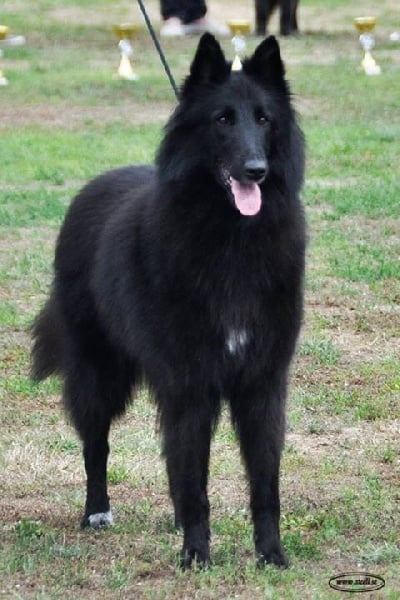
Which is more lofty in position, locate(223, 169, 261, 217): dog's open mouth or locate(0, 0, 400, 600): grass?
locate(223, 169, 261, 217): dog's open mouth

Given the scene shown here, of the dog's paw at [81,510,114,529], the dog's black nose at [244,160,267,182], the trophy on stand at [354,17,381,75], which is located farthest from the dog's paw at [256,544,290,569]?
the trophy on stand at [354,17,381,75]

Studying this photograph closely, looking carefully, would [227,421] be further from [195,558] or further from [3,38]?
[3,38]

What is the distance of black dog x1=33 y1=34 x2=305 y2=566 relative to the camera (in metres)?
4.78

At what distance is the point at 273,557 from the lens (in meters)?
4.99

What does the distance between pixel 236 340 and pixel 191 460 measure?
1.62 ft

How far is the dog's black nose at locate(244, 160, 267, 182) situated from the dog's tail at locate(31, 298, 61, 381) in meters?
1.53

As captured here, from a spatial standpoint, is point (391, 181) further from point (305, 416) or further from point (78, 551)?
point (78, 551)

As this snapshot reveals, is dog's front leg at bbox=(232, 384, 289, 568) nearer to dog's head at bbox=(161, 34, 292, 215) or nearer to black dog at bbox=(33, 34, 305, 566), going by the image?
black dog at bbox=(33, 34, 305, 566)

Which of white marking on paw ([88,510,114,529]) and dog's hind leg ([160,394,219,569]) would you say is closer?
dog's hind leg ([160,394,219,569])

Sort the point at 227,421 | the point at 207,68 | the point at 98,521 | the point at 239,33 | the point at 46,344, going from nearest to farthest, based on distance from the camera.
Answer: the point at 207,68, the point at 98,521, the point at 46,344, the point at 227,421, the point at 239,33

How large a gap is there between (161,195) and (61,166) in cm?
887

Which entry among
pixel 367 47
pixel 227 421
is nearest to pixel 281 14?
pixel 367 47

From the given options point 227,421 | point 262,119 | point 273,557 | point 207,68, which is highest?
point 207,68

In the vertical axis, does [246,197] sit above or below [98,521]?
above
